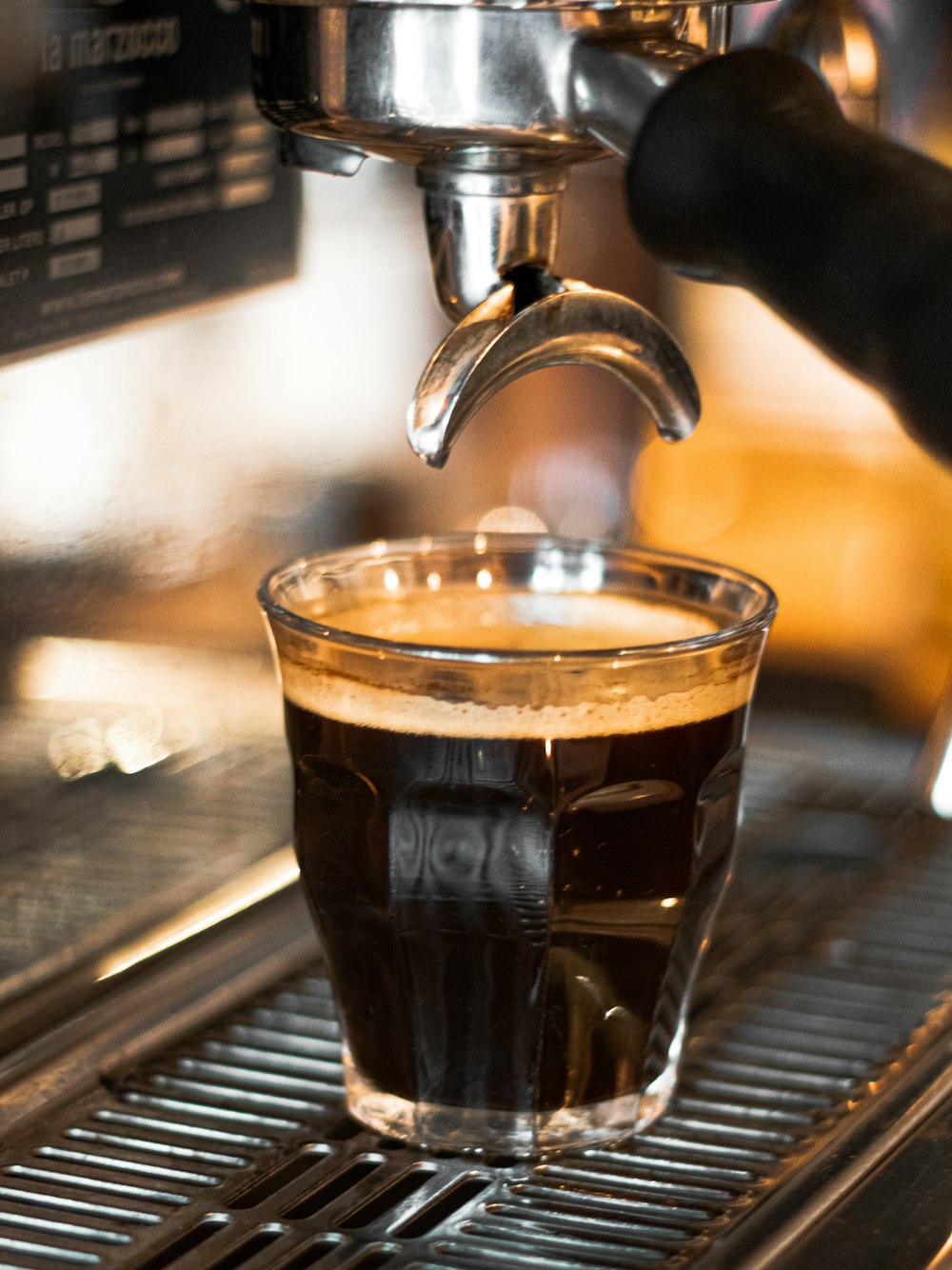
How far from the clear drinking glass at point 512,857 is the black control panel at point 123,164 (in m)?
0.10

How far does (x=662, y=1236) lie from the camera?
0.41 metres

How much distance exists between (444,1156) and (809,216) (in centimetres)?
24

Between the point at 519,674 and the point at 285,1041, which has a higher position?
the point at 519,674

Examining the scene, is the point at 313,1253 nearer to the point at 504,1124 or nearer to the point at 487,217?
the point at 504,1124

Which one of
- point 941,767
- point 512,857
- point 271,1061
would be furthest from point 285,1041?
point 941,767

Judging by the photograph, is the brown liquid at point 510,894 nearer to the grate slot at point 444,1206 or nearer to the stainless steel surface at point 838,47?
the grate slot at point 444,1206

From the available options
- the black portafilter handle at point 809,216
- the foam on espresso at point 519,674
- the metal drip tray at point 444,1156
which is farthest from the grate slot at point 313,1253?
the black portafilter handle at point 809,216

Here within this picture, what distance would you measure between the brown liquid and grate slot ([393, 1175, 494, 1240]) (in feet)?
0.08

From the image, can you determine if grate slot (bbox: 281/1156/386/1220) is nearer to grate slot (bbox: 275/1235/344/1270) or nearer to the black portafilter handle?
grate slot (bbox: 275/1235/344/1270)

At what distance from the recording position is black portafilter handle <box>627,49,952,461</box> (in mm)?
319

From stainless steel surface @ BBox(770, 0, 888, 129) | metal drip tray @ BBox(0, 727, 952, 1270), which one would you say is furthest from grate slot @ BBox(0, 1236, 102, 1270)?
stainless steel surface @ BBox(770, 0, 888, 129)

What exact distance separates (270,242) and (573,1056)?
0.95 feet

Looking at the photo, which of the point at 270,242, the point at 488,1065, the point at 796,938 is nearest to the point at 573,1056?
the point at 488,1065

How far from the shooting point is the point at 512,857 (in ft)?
1.44
